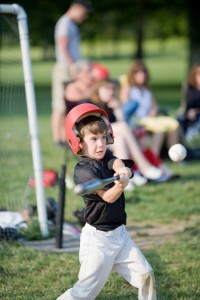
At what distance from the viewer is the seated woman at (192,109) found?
34.0 ft

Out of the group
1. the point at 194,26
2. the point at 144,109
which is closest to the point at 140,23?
the point at 194,26

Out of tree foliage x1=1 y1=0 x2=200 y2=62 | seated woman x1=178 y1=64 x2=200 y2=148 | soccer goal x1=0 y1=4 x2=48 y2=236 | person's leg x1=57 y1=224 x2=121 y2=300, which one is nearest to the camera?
person's leg x1=57 y1=224 x2=121 y2=300

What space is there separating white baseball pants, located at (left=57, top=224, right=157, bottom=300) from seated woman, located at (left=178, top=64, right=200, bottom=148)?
659 cm

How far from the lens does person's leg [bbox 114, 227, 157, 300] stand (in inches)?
153

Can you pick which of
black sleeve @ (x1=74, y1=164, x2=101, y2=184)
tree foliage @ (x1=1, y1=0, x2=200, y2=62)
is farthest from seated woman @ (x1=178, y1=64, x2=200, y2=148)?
tree foliage @ (x1=1, y1=0, x2=200, y2=62)

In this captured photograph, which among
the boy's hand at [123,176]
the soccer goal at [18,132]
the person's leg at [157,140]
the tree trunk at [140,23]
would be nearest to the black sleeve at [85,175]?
the boy's hand at [123,176]

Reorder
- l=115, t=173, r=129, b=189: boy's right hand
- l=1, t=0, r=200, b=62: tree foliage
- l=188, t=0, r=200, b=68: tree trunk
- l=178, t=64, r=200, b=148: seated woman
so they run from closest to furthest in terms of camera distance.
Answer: l=115, t=173, r=129, b=189: boy's right hand < l=178, t=64, r=200, b=148: seated woman < l=188, t=0, r=200, b=68: tree trunk < l=1, t=0, r=200, b=62: tree foliage

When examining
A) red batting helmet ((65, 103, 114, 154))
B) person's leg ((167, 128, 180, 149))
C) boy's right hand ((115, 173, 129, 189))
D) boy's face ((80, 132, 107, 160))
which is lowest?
person's leg ((167, 128, 180, 149))

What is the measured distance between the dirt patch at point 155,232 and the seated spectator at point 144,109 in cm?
294

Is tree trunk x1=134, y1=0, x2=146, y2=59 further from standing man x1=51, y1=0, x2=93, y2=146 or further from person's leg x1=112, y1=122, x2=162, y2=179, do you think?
person's leg x1=112, y1=122, x2=162, y2=179

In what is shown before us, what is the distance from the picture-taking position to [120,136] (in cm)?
823

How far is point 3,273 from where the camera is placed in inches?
191

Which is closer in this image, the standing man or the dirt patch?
the dirt patch

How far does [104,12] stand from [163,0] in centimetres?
281
